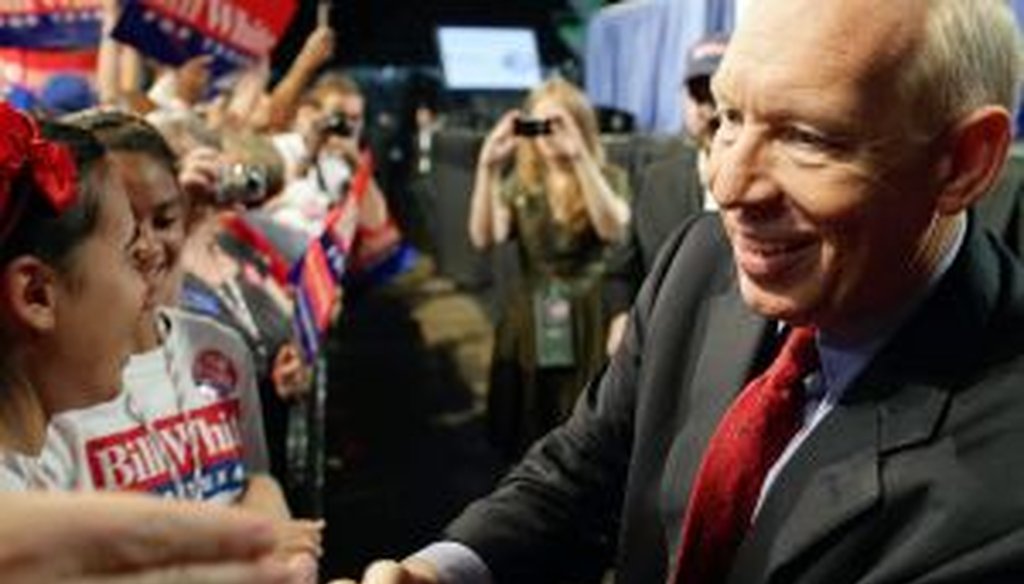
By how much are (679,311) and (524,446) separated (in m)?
3.20

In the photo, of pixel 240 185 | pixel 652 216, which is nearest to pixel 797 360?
pixel 240 185

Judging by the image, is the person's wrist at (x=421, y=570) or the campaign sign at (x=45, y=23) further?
the campaign sign at (x=45, y=23)

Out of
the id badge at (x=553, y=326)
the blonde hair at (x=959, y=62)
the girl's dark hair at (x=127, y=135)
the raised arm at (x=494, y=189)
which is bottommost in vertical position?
the id badge at (x=553, y=326)

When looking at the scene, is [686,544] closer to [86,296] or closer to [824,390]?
[824,390]

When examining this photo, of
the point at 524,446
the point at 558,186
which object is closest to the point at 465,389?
the point at 524,446

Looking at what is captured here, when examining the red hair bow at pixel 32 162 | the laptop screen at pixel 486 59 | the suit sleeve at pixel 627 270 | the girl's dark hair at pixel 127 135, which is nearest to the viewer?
the red hair bow at pixel 32 162

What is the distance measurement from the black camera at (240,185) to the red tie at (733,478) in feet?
5.15

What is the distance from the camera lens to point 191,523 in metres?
0.70

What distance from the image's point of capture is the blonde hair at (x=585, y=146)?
4.28m

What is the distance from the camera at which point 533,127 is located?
4.31 meters

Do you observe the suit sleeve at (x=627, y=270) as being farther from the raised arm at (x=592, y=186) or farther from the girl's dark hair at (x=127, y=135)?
the girl's dark hair at (x=127, y=135)

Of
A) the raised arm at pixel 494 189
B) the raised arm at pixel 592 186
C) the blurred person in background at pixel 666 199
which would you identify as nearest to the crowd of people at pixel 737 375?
the blurred person in background at pixel 666 199

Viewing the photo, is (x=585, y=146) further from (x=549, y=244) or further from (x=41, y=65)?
(x=41, y=65)

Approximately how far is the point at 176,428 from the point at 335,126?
2948 millimetres
